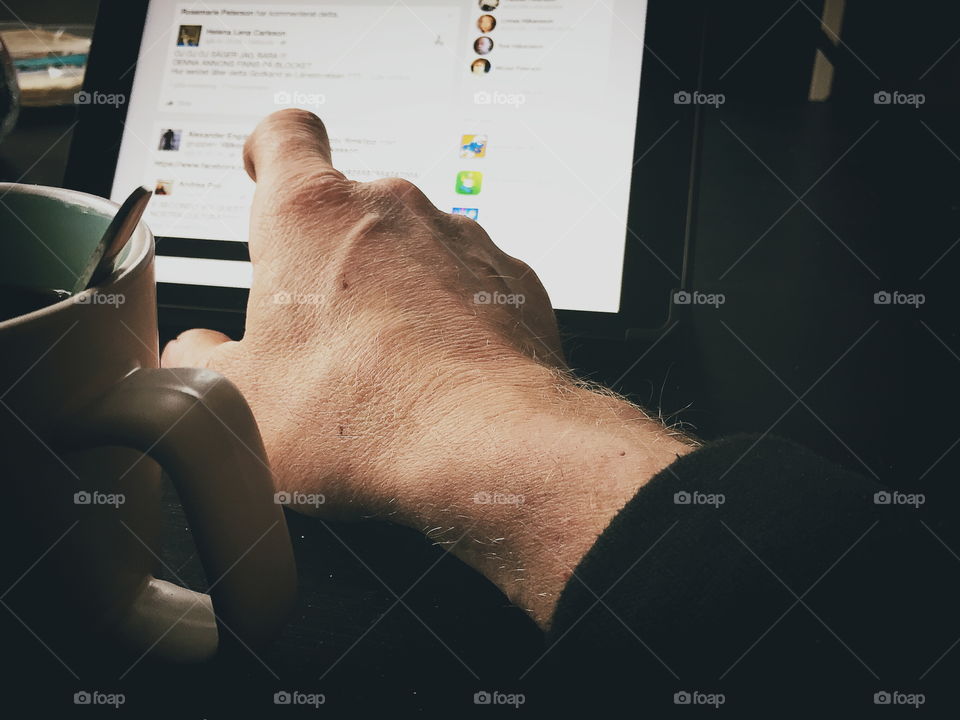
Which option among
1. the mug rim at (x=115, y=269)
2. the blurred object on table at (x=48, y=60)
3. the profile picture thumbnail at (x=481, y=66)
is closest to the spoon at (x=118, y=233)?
the mug rim at (x=115, y=269)

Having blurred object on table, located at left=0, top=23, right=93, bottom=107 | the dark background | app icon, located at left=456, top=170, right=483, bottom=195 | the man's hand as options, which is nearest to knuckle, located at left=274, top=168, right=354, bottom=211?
the man's hand

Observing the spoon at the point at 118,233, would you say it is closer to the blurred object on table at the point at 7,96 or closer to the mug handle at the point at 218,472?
the mug handle at the point at 218,472

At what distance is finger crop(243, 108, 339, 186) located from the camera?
57 centimetres

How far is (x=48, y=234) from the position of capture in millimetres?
328

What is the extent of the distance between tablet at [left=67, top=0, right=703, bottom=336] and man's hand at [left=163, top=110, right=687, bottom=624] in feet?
0.18

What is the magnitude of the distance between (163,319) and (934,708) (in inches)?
23.3

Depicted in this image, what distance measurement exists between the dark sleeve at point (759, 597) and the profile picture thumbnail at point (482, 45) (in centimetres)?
46

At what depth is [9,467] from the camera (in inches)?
9.4

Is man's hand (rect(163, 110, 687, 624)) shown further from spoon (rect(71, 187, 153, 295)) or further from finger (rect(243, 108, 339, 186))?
spoon (rect(71, 187, 153, 295))

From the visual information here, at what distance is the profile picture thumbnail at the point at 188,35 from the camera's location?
0.68 m

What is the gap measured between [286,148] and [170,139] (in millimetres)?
164

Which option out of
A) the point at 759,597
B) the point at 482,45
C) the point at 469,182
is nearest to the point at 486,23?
the point at 482,45

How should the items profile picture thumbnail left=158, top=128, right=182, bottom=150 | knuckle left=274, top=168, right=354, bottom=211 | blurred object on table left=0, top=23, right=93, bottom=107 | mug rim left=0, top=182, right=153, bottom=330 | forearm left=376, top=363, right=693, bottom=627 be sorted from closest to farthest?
mug rim left=0, top=182, right=153, bottom=330
forearm left=376, top=363, right=693, bottom=627
knuckle left=274, top=168, right=354, bottom=211
profile picture thumbnail left=158, top=128, right=182, bottom=150
blurred object on table left=0, top=23, right=93, bottom=107

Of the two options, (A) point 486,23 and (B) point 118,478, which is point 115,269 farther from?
(A) point 486,23
